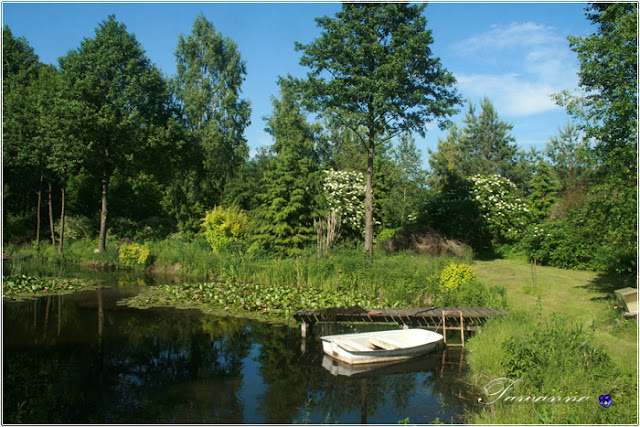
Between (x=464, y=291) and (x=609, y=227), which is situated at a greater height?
(x=609, y=227)

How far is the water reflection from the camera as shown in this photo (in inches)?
260

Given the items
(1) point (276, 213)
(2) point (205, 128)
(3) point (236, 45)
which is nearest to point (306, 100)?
(1) point (276, 213)

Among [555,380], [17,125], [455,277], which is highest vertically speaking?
[17,125]

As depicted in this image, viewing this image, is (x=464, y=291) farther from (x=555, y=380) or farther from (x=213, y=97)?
(x=213, y=97)

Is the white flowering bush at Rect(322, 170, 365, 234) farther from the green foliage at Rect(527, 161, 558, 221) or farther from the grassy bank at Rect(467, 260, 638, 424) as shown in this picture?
A: the green foliage at Rect(527, 161, 558, 221)

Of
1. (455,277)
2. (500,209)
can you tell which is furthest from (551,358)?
(500,209)

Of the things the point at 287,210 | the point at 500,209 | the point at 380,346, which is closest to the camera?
the point at 380,346

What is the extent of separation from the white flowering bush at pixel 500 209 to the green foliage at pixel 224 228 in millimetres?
11166

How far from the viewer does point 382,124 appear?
17.2 meters

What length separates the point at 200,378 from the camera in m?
7.94

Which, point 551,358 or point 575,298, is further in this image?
point 575,298

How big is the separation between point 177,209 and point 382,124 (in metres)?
18.4

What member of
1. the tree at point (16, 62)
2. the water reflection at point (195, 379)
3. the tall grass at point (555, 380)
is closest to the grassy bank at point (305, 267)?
the water reflection at point (195, 379)

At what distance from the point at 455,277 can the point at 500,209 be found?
31.2ft
